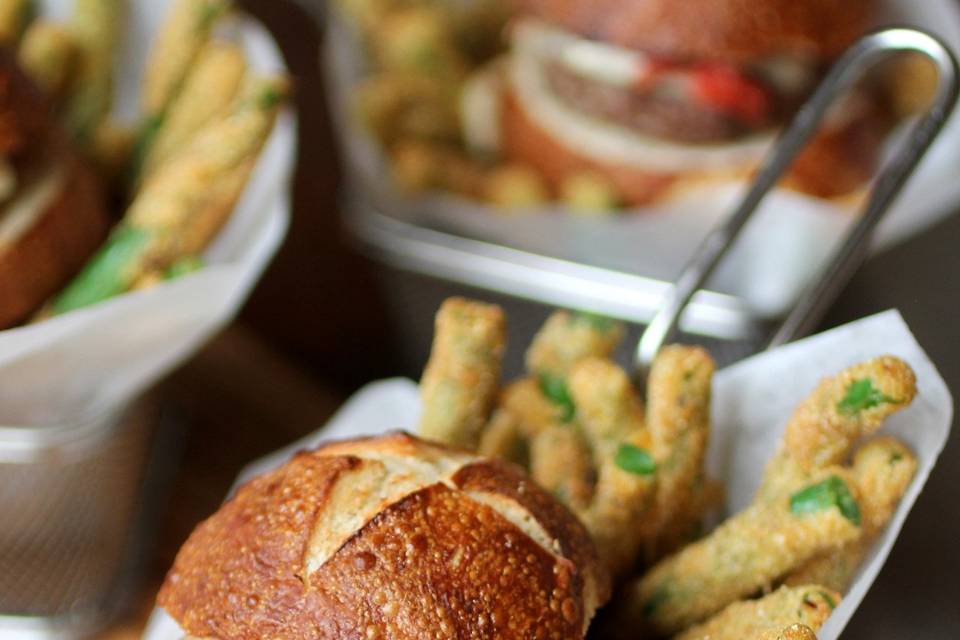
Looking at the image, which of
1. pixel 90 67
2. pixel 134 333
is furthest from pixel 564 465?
pixel 90 67

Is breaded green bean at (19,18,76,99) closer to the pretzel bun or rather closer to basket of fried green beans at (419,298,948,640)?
the pretzel bun

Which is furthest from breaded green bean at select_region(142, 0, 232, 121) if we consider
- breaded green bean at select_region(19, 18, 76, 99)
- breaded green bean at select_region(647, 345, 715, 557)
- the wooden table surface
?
breaded green bean at select_region(647, 345, 715, 557)

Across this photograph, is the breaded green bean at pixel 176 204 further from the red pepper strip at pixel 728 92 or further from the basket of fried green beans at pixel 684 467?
the red pepper strip at pixel 728 92

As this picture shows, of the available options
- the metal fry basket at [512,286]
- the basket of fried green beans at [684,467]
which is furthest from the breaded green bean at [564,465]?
the metal fry basket at [512,286]

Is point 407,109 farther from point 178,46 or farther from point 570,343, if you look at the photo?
point 570,343

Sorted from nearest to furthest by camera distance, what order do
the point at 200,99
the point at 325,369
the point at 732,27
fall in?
the point at 200,99 < the point at 325,369 < the point at 732,27

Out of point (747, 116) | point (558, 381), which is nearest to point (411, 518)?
point (558, 381)
